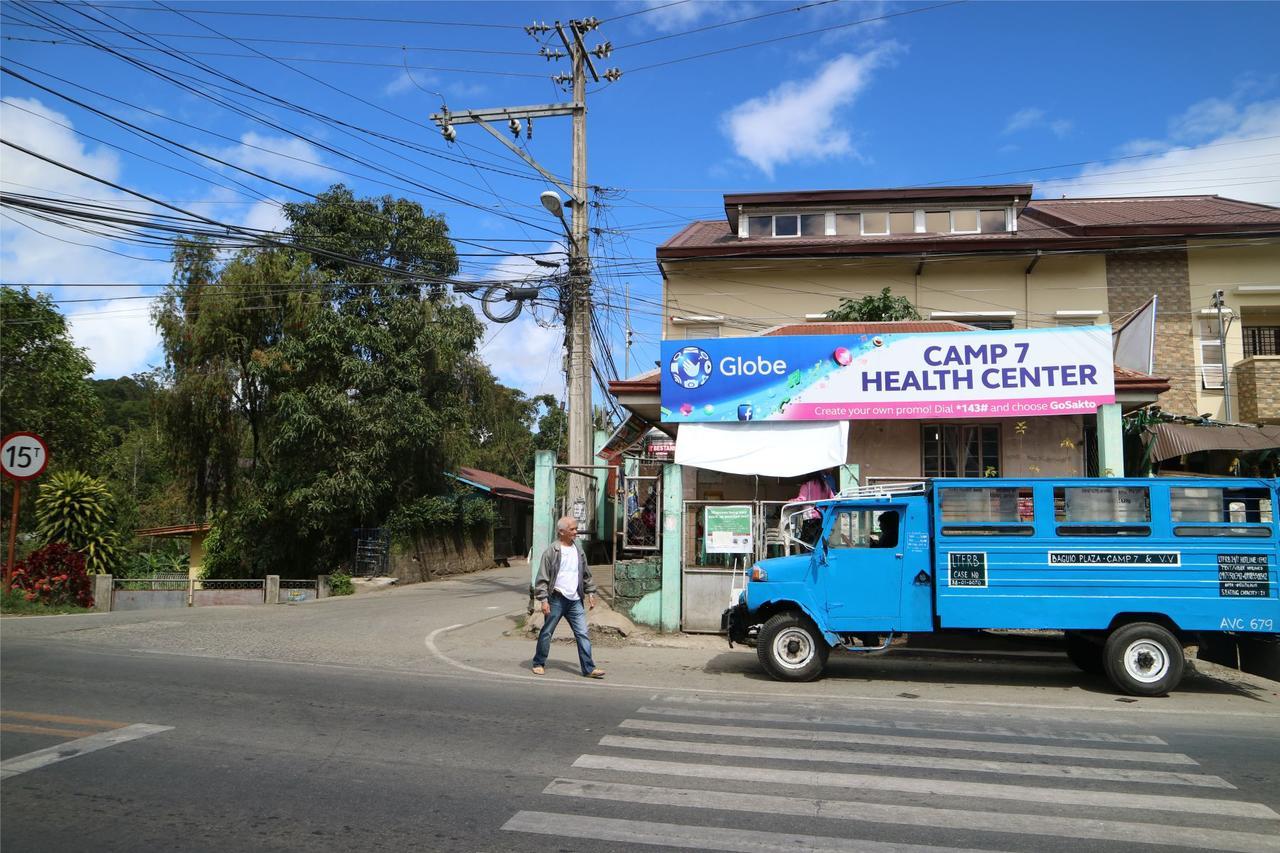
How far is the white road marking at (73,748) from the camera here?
5891 millimetres

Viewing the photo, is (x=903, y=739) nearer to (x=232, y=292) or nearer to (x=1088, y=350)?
(x=1088, y=350)

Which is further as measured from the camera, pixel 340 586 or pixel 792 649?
pixel 340 586

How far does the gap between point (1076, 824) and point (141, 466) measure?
5402 centimetres

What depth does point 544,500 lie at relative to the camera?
14305mm

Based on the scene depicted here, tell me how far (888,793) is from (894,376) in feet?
30.7

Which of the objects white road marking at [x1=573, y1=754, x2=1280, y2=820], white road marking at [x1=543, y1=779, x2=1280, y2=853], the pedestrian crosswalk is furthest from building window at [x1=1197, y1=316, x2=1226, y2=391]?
white road marking at [x1=543, y1=779, x2=1280, y2=853]

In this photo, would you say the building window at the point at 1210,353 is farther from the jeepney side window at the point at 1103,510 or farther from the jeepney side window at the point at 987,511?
the jeepney side window at the point at 987,511

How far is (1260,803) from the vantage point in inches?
209

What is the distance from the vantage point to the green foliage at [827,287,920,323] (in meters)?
19.9

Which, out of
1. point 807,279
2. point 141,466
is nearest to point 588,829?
point 807,279

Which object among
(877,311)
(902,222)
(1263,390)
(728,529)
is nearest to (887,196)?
(902,222)

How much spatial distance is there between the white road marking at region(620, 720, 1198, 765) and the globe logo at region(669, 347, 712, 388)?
25.6 feet

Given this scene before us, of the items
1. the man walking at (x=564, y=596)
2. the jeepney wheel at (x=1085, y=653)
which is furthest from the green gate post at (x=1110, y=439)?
the man walking at (x=564, y=596)

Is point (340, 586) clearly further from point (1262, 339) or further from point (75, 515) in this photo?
point (1262, 339)
